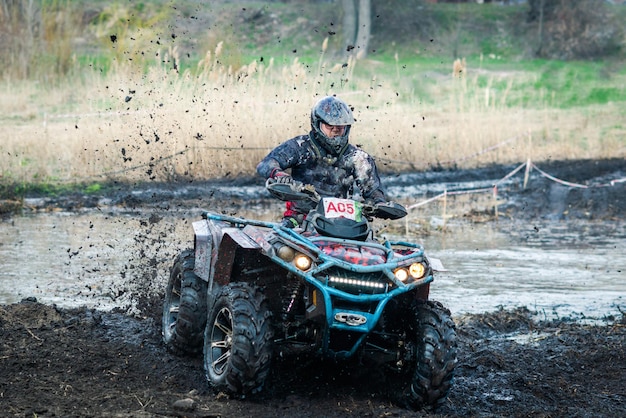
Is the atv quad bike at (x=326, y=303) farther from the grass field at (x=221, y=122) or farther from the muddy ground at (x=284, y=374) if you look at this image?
the grass field at (x=221, y=122)

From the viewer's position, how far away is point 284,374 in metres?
8.32

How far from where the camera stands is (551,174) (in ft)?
80.2

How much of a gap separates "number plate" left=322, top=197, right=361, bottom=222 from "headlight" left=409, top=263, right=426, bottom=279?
67 centimetres

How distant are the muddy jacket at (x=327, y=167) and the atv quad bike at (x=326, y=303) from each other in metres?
0.53

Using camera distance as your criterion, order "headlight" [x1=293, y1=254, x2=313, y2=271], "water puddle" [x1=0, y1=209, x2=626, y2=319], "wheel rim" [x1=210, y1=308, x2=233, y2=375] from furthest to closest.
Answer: "water puddle" [x1=0, y1=209, x2=626, y2=319], "wheel rim" [x1=210, y1=308, x2=233, y2=375], "headlight" [x1=293, y1=254, x2=313, y2=271]

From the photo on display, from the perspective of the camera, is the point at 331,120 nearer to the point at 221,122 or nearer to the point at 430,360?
the point at 430,360

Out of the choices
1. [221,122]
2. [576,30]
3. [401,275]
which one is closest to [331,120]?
[401,275]

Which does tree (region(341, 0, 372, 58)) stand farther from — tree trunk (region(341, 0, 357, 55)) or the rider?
the rider

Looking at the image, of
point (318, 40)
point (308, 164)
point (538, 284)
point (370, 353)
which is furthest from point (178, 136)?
point (318, 40)

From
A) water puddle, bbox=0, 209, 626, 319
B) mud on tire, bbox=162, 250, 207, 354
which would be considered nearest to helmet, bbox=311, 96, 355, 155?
mud on tire, bbox=162, 250, 207, 354

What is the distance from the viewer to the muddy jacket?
896cm

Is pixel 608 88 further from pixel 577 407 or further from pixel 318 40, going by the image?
pixel 577 407

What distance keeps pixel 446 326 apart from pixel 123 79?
1424cm

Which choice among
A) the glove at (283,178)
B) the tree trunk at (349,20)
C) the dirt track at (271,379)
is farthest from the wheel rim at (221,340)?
the tree trunk at (349,20)
